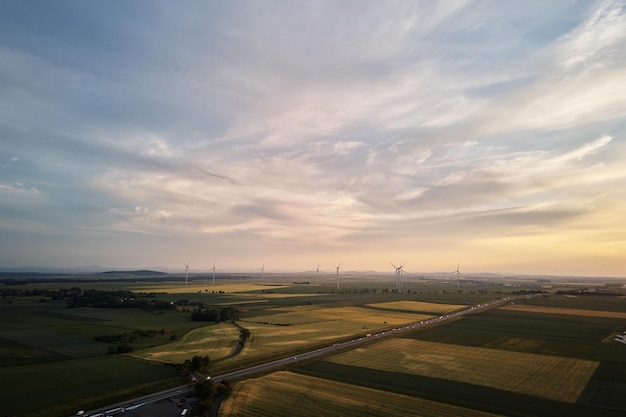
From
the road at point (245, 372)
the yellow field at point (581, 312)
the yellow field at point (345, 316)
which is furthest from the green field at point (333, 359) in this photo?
the yellow field at point (581, 312)

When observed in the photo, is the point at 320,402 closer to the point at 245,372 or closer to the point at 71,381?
the point at 245,372

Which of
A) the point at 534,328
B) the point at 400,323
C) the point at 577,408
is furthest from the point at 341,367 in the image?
the point at 534,328

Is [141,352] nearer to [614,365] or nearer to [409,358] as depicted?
[409,358]

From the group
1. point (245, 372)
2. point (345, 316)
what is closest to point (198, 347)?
point (245, 372)

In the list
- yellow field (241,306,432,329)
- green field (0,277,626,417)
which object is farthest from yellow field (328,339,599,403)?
yellow field (241,306,432,329)

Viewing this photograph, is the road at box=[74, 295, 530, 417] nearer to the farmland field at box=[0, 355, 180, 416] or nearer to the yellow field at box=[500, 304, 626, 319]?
the farmland field at box=[0, 355, 180, 416]

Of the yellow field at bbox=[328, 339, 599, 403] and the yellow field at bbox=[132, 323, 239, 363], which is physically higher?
the yellow field at bbox=[328, 339, 599, 403]
